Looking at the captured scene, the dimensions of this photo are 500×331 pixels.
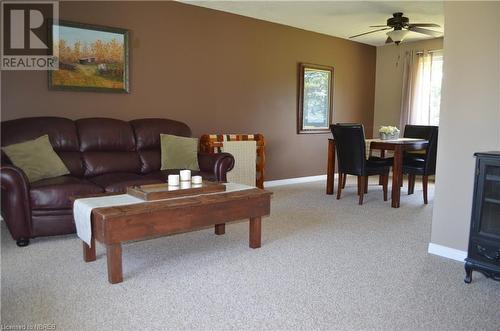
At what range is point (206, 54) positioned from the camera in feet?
16.1

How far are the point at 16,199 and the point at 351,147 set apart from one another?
3399 millimetres

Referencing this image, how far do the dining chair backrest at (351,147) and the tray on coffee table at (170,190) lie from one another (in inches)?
85.4

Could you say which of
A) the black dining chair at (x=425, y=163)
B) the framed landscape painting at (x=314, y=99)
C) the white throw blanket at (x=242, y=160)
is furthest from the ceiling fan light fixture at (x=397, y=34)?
the white throw blanket at (x=242, y=160)

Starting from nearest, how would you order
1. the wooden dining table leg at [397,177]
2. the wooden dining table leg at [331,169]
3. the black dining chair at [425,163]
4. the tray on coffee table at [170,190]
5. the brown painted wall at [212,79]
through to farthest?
1. the tray on coffee table at [170,190]
2. the brown painted wall at [212,79]
3. the wooden dining table leg at [397,177]
4. the black dining chair at [425,163]
5. the wooden dining table leg at [331,169]

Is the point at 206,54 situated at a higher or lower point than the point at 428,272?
higher

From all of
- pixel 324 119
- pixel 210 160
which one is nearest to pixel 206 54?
pixel 210 160

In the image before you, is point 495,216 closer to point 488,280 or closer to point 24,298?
point 488,280

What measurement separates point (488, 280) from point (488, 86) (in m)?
1.25

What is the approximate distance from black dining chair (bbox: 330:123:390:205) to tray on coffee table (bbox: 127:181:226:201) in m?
2.17

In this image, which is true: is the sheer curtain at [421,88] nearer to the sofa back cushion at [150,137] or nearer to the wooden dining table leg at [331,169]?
the wooden dining table leg at [331,169]

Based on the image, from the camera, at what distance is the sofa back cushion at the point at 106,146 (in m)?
3.71

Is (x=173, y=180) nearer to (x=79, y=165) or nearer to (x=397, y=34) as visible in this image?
(x=79, y=165)

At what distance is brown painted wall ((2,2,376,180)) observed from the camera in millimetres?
4016

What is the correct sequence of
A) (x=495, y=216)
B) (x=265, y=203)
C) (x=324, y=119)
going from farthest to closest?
1. (x=324, y=119)
2. (x=265, y=203)
3. (x=495, y=216)
